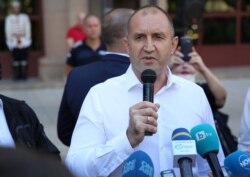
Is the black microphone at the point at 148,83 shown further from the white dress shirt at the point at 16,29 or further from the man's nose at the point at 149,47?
the white dress shirt at the point at 16,29

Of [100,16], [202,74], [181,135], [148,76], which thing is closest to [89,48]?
[202,74]

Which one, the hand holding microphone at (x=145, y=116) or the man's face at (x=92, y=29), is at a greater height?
the hand holding microphone at (x=145, y=116)

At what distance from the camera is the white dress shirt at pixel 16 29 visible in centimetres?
1568

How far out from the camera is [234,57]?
17.7 m

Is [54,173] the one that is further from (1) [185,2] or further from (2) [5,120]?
(1) [185,2]

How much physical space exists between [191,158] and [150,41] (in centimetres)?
80

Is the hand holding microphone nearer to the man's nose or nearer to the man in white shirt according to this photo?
the man in white shirt

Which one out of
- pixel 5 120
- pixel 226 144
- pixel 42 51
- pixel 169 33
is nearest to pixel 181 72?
pixel 226 144

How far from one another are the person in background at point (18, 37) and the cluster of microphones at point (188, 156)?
518 inches

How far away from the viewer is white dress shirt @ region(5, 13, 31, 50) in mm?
15680

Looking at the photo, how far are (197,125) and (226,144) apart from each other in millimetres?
1880

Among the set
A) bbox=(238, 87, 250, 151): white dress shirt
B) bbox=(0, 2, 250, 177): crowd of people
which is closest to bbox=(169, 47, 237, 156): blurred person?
bbox=(238, 87, 250, 151): white dress shirt

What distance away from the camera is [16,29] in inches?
617

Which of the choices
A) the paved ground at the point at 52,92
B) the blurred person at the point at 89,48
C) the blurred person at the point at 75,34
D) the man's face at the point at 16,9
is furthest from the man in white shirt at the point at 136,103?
the man's face at the point at 16,9
